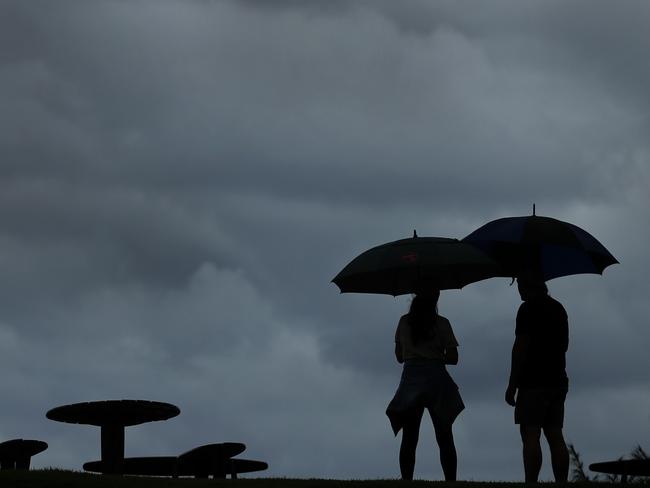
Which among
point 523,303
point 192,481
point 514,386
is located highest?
point 523,303

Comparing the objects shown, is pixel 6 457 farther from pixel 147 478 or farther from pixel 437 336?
pixel 437 336

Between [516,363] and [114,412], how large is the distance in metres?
6.71

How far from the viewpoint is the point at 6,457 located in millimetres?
16641

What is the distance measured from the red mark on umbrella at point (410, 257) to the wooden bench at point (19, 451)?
269 inches

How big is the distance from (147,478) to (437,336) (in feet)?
11.2

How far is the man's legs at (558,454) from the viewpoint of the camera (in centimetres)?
1134

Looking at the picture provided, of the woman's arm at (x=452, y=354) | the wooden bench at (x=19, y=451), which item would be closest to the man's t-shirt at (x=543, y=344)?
the woman's arm at (x=452, y=354)

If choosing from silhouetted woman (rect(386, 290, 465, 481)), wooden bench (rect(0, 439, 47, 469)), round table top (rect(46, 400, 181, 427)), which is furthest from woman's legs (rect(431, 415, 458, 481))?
wooden bench (rect(0, 439, 47, 469))

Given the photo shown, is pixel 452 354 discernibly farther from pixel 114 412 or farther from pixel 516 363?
pixel 114 412

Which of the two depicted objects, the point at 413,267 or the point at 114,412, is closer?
the point at 413,267

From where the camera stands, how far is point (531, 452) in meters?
11.4

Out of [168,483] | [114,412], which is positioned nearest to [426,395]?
[168,483]

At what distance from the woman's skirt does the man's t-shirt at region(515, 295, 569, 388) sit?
733 mm

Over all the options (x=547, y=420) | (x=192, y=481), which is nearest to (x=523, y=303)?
(x=547, y=420)
